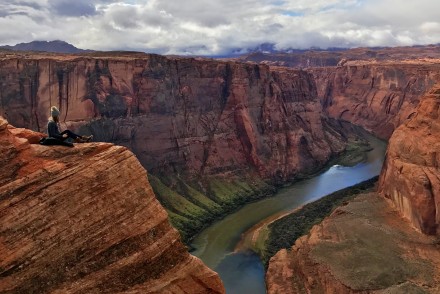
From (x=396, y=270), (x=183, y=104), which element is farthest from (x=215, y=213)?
(x=396, y=270)

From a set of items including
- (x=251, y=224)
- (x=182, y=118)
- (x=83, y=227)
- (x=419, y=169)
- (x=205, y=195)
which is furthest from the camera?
(x=182, y=118)

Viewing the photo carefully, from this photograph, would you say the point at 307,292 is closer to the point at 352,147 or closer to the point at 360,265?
the point at 360,265

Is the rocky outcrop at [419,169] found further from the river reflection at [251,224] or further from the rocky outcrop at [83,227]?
the rocky outcrop at [83,227]

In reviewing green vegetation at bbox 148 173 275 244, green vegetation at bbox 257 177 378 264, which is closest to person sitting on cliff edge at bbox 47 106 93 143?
green vegetation at bbox 257 177 378 264

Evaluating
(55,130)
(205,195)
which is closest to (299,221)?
(205,195)

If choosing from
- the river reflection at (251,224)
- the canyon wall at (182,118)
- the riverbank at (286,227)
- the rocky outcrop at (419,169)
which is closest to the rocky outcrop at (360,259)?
the rocky outcrop at (419,169)

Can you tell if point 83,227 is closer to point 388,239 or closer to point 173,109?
point 388,239

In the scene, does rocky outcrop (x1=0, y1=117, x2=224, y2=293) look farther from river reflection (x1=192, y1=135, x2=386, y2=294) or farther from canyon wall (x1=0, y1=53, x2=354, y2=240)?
canyon wall (x1=0, y1=53, x2=354, y2=240)
